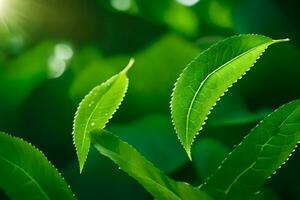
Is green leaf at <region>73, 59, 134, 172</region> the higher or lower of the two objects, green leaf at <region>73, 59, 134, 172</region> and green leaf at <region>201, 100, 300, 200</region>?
the higher

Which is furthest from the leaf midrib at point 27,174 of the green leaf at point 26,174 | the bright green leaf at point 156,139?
the bright green leaf at point 156,139

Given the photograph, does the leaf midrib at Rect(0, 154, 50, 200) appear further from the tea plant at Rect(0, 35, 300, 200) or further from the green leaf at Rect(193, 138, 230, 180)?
the green leaf at Rect(193, 138, 230, 180)

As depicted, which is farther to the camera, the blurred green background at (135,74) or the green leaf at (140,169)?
the blurred green background at (135,74)

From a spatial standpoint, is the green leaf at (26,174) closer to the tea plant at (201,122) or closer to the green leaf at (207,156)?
the tea plant at (201,122)

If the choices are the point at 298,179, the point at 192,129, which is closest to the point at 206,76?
the point at 192,129

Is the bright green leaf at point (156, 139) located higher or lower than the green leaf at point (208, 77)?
lower

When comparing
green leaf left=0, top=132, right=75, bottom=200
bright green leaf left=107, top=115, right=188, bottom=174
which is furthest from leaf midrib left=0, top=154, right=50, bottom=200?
bright green leaf left=107, top=115, right=188, bottom=174

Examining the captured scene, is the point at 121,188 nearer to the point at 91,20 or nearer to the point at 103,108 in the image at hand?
the point at 103,108
